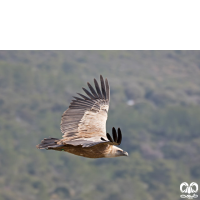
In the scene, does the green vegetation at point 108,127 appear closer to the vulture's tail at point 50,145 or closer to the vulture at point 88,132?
the vulture at point 88,132

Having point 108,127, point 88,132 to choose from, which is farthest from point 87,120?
point 108,127

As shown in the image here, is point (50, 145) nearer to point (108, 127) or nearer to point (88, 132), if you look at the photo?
point (88, 132)

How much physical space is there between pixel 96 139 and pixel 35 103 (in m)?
82.0

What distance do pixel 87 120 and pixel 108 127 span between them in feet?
238

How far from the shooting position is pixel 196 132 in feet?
271

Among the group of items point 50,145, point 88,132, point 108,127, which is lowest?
point 50,145

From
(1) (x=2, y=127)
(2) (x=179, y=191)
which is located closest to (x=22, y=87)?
(1) (x=2, y=127)

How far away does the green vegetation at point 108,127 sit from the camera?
7150 centimetres

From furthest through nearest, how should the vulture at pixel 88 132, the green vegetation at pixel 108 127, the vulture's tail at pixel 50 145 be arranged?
the green vegetation at pixel 108 127 → the vulture's tail at pixel 50 145 → the vulture at pixel 88 132

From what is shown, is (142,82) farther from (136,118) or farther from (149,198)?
(149,198)

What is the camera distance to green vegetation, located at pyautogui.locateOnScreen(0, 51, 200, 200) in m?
71.5

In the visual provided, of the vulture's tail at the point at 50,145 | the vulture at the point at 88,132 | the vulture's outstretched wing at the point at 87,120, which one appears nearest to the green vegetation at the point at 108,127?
the vulture's outstretched wing at the point at 87,120

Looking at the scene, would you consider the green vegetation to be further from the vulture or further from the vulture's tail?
the vulture's tail

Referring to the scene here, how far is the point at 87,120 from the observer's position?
8766 millimetres
